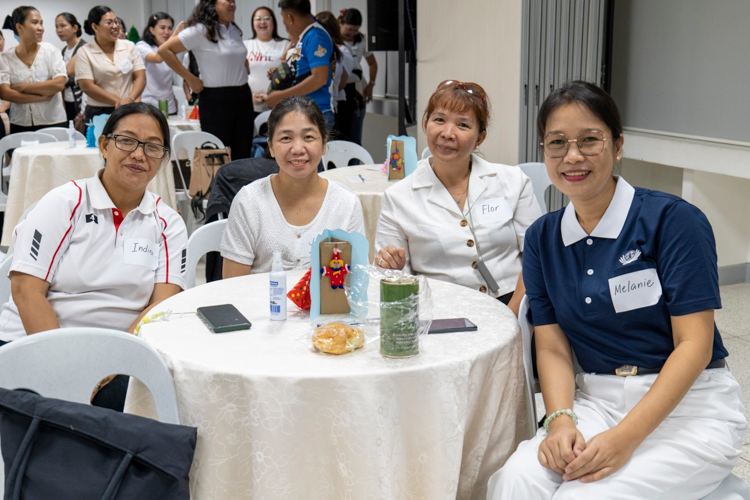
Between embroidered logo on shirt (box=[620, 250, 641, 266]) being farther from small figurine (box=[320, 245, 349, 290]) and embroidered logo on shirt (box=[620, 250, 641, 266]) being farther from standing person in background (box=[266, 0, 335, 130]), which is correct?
standing person in background (box=[266, 0, 335, 130])

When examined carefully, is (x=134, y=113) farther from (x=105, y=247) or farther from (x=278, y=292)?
(x=278, y=292)

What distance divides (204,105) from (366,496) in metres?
4.33

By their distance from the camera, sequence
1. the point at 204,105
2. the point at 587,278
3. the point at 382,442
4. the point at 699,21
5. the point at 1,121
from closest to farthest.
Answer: the point at 382,442 < the point at 587,278 < the point at 699,21 < the point at 204,105 < the point at 1,121

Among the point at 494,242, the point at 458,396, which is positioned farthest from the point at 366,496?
the point at 494,242

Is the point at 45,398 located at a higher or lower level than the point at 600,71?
lower

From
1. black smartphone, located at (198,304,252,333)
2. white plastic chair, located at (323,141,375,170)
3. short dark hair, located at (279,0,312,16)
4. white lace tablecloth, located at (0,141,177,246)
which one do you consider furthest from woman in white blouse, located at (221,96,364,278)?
short dark hair, located at (279,0,312,16)

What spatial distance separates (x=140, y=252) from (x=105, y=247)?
98 mm

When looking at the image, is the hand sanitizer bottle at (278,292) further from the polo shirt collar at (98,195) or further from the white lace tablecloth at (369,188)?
the white lace tablecloth at (369,188)

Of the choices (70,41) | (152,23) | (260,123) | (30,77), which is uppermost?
(152,23)

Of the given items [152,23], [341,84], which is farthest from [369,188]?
[152,23]

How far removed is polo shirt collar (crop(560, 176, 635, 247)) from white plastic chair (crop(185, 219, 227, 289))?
50.7 inches

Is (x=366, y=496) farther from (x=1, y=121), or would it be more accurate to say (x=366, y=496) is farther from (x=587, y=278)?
(x=1, y=121)

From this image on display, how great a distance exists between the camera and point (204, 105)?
534 centimetres

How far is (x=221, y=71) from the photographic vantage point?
5203 mm
